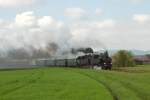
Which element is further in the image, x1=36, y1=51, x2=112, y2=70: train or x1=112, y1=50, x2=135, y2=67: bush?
x1=112, y1=50, x2=135, y2=67: bush

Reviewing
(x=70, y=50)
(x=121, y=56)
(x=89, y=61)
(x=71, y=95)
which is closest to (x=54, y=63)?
(x=70, y=50)

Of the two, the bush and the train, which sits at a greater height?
the bush

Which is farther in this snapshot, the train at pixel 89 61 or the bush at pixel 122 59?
the bush at pixel 122 59

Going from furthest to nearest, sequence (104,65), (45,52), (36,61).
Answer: (45,52) → (36,61) → (104,65)

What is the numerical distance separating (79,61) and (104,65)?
8.53m

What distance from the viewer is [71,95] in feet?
79.3

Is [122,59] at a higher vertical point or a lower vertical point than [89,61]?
higher

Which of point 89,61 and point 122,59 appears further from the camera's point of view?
point 122,59

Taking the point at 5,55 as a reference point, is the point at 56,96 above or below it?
below

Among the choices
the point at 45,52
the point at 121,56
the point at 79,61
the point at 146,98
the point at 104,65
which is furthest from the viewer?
the point at 121,56

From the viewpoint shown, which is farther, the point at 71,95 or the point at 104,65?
the point at 104,65

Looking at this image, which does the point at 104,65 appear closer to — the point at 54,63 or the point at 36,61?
the point at 54,63

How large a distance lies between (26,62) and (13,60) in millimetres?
5506

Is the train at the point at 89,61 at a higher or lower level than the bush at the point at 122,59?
lower
